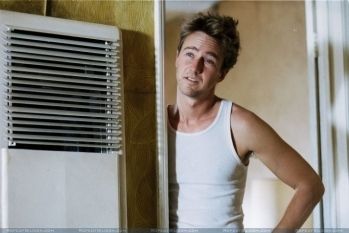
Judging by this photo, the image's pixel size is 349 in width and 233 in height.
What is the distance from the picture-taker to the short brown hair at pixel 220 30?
1.60 meters

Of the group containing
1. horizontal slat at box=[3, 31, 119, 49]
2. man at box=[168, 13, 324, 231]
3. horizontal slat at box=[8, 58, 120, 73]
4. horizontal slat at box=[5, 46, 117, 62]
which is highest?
horizontal slat at box=[3, 31, 119, 49]

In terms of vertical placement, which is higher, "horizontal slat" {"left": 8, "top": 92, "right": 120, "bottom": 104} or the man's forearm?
"horizontal slat" {"left": 8, "top": 92, "right": 120, "bottom": 104}

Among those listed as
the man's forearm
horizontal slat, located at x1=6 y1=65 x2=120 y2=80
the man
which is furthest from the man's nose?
the man's forearm

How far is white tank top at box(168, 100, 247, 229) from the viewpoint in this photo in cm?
156

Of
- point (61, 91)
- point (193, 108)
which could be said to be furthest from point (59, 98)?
point (193, 108)

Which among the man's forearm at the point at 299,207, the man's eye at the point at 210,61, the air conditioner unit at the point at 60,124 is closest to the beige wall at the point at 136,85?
the air conditioner unit at the point at 60,124

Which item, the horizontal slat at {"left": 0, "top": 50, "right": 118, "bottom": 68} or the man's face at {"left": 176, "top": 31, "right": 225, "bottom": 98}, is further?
the man's face at {"left": 176, "top": 31, "right": 225, "bottom": 98}

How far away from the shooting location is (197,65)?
1.58 meters

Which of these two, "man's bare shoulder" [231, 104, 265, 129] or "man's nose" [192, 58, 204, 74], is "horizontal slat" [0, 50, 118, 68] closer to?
"man's nose" [192, 58, 204, 74]

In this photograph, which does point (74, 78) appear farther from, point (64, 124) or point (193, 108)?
point (193, 108)

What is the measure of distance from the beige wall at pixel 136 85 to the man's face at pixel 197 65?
9cm

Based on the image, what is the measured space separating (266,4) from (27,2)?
2.31 ft

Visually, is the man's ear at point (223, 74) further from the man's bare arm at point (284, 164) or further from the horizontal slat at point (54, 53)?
the horizontal slat at point (54, 53)

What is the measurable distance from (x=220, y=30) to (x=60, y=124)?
53 centimetres
